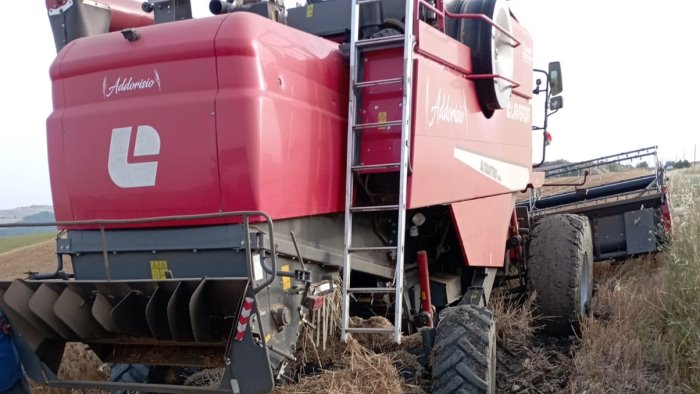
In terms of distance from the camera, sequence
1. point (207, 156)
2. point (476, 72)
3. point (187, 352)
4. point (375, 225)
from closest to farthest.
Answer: point (207, 156)
point (187, 352)
point (375, 225)
point (476, 72)

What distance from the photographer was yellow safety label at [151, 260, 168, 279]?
3.48 meters

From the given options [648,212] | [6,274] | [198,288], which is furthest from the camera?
[6,274]

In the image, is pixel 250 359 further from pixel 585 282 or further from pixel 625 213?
pixel 625 213

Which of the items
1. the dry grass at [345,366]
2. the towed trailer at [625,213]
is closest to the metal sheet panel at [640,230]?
the towed trailer at [625,213]

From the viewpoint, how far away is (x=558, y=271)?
5.91 meters

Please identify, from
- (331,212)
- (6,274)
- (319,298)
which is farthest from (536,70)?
(6,274)

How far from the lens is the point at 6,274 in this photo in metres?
14.5

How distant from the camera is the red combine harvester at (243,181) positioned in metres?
3.29

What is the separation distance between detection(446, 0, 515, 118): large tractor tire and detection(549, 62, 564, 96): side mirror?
1.75 metres

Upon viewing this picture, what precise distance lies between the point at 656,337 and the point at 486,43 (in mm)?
2513

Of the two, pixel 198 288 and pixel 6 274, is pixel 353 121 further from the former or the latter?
pixel 6 274

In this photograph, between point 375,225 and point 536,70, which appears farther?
point 536,70

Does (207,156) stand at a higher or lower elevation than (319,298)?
higher

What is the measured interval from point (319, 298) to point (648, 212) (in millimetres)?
5549
